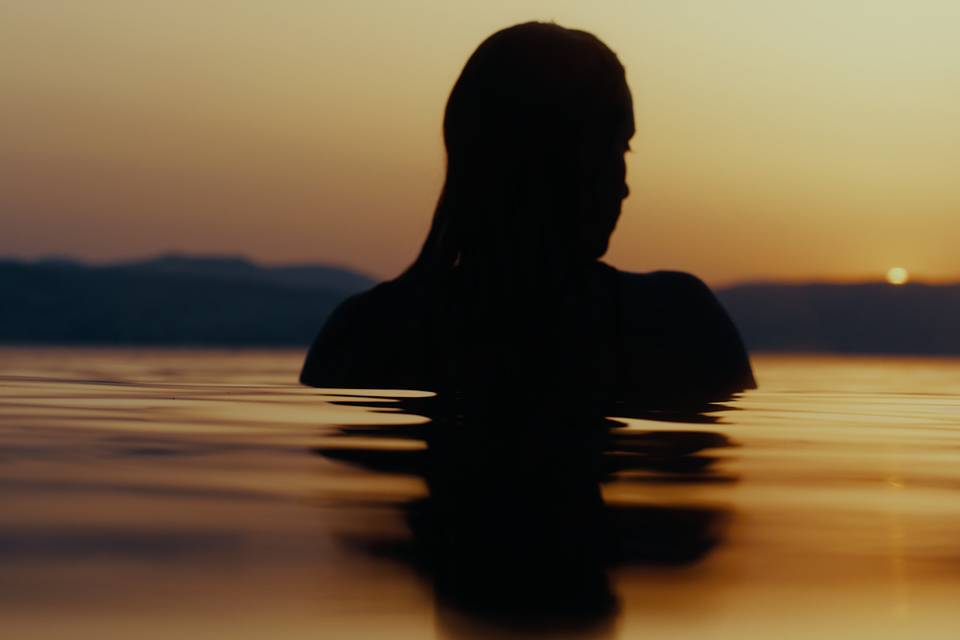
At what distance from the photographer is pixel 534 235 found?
3676 mm

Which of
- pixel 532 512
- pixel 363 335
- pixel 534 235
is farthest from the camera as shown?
pixel 363 335

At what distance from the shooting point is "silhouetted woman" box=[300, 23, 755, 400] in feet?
12.0

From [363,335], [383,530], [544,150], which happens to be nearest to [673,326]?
[544,150]

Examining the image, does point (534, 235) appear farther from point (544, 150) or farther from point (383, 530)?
point (383, 530)

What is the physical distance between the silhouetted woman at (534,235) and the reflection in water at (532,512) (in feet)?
1.42

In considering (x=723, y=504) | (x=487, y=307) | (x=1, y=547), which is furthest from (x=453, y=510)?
(x=487, y=307)

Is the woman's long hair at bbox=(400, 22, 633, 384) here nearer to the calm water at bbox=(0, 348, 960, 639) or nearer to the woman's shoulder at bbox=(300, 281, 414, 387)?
the woman's shoulder at bbox=(300, 281, 414, 387)

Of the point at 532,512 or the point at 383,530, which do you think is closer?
the point at 383,530

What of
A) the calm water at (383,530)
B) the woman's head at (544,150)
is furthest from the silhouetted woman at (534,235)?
the calm water at (383,530)

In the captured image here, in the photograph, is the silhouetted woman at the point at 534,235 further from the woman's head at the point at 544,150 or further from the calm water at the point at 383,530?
the calm water at the point at 383,530

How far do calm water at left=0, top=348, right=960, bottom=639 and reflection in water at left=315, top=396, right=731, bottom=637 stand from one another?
0.04 ft

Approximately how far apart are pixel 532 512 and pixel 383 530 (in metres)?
0.22

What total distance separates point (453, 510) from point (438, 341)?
79.4 inches

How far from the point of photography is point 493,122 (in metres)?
3.70
